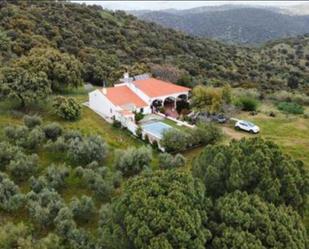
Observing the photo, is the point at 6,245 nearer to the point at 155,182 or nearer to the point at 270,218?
the point at 155,182

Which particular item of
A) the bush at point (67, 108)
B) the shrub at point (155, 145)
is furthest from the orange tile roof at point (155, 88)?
the shrub at point (155, 145)

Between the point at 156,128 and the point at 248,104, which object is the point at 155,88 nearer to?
the point at 156,128

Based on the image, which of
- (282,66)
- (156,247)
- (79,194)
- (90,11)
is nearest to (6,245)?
(79,194)

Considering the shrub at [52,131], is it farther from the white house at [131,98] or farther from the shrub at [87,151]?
the white house at [131,98]

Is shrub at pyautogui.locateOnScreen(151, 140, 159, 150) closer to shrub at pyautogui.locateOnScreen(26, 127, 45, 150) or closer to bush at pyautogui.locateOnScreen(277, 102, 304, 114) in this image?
shrub at pyautogui.locateOnScreen(26, 127, 45, 150)

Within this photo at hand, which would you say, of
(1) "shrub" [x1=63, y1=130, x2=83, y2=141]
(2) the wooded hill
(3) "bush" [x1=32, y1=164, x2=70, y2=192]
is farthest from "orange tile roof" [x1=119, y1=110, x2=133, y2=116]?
(2) the wooded hill

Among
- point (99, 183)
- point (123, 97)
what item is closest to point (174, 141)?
point (99, 183)
